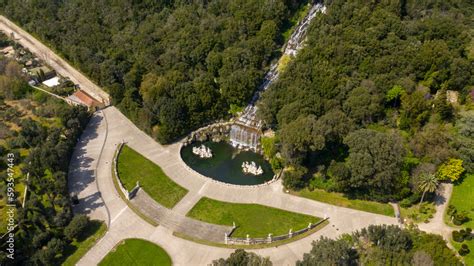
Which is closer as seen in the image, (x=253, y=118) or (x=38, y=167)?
(x=38, y=167)

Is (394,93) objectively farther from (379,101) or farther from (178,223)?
(178,223)

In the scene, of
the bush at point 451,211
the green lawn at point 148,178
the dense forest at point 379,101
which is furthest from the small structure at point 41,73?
the bush at point 451,211

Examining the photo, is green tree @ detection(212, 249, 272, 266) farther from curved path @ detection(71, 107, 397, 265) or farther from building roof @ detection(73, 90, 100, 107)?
building roof @ detection(73, 90, 100, 107)

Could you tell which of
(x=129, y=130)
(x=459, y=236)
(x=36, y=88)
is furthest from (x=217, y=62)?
(x=459, y=236)

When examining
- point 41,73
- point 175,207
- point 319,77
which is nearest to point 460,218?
point 319,77

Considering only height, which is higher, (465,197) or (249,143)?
(465,197)

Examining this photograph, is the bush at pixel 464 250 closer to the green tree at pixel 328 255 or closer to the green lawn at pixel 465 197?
the green lawn at pixel 465 197

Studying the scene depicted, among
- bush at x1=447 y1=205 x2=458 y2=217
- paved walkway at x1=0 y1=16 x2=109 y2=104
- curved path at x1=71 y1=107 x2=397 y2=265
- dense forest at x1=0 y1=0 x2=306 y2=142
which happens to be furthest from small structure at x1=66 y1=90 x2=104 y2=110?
bush at x1=447 y1=205 x2=458 y2=217

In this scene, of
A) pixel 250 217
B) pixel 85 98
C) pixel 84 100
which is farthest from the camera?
pixel 85 98
